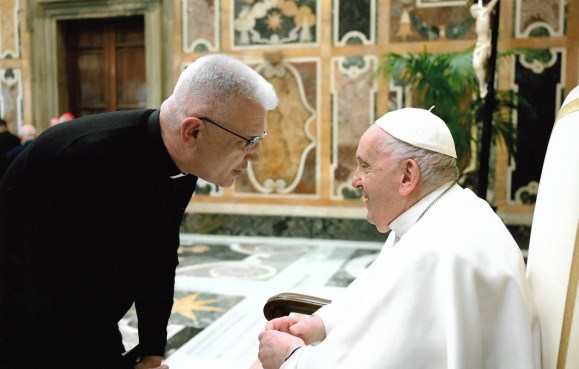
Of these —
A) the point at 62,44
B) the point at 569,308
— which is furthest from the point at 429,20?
the point at 569,308

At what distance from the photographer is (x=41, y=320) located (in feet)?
5.35

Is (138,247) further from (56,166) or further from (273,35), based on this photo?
(273,35)

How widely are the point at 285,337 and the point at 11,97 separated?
7619 mm

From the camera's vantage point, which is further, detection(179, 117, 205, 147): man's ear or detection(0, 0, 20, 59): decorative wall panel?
detection(0, 0, 20, 59): decorative wall panel

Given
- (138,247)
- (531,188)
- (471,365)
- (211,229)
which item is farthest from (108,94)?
(471,365)

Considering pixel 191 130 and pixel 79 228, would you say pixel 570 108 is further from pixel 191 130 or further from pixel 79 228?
pixel 79 228

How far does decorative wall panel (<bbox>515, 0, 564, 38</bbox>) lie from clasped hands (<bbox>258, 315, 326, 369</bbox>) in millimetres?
5505

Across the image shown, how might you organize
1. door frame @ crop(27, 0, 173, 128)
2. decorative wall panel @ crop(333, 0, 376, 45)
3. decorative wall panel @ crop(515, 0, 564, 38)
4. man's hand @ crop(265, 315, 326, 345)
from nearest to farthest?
man's hand @ crop(265, 315, 326, 345), decorative wall panel @ crop(515, 0, 564, 38), decorative wall panel @ crop(333, 0, 376, 45), door frame @ crop(27, 0, 173, 128)

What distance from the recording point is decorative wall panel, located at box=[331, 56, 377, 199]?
7027 millimetres

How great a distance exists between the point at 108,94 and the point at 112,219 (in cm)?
701

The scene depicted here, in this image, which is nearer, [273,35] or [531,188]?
[531,188]

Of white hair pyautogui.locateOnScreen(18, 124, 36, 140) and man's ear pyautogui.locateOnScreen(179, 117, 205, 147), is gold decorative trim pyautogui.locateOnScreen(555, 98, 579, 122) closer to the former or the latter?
man's ear pyautogui.locateOnScreen(179, 117, 205, 147)

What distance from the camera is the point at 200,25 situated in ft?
24.6

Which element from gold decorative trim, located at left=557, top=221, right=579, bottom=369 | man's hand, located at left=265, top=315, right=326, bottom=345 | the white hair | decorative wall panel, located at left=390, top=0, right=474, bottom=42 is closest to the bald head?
the white hair
